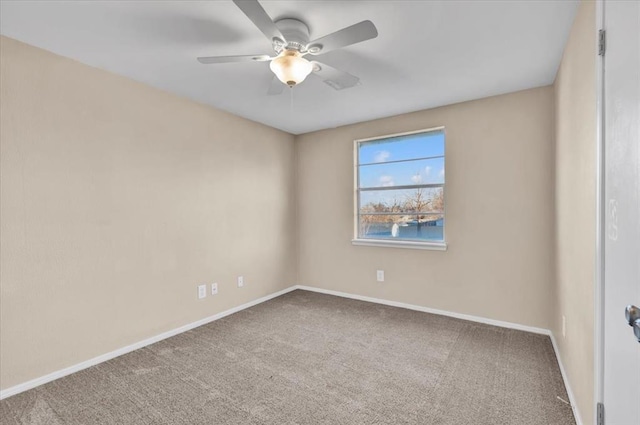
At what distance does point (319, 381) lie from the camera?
2.03m

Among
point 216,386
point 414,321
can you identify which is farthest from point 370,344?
point 216,386

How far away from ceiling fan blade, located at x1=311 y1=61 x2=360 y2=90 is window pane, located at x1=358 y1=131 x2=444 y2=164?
5.30 feet

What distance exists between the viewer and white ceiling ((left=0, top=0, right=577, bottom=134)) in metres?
A: 1.63

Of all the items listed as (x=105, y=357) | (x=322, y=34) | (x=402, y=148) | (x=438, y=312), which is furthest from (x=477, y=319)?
(x=105, y=357)

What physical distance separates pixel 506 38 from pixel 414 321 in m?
2.59

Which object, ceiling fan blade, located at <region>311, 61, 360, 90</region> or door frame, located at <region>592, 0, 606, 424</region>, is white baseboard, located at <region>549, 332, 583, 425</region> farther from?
ceiling fan blade, located at <region>311, 61, 360, 90</region>

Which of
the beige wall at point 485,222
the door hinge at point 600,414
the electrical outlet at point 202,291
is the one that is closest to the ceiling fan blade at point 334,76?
the beige wall at point 485,222

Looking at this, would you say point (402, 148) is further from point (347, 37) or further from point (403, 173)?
point (347, 37)

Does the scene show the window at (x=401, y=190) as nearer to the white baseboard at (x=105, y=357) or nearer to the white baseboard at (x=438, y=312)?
the white baseboard at (x=438, y=312)

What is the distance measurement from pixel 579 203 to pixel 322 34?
5.98ft

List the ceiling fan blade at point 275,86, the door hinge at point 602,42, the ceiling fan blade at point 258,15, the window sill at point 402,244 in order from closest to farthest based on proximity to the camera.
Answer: the door hinge at point 602,42 → the ceiling fan blade at point 258,15 → the ceiling fan blade at point 275,86 → the window sill at point 402,244

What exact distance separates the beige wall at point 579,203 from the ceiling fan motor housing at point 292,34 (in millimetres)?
1431

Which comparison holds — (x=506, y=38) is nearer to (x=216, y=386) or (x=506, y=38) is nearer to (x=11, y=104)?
(x=216, y=386)

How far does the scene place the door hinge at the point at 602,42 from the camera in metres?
1.15
